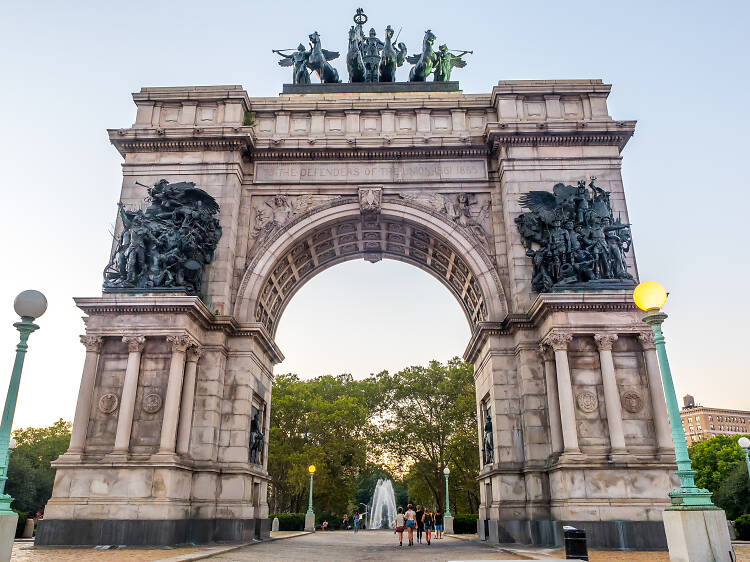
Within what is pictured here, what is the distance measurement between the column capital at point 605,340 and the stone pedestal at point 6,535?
53.6 feet

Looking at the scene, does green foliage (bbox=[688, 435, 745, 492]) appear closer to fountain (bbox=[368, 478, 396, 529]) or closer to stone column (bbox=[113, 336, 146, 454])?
fountain (bbox=[368, 478, 396, 529])

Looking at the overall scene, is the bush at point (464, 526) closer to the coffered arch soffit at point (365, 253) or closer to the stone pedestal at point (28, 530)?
the coffered arch soffit at point (365, 253)

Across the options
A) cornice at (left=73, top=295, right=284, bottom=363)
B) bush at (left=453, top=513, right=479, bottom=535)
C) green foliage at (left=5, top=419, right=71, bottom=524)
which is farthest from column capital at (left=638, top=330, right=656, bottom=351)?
green foliage at (left=5, top=419, right=71, bottom=524)

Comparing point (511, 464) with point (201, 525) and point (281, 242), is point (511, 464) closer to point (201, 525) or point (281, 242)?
point (201, 525)

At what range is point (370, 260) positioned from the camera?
27156mm

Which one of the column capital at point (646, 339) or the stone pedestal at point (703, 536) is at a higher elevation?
the column capital at point (646, 339)

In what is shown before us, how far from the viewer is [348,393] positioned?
56594 millimetres

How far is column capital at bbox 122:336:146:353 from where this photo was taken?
18469mm

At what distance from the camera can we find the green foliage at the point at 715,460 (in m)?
58.2

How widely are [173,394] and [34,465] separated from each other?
51996 millimetres

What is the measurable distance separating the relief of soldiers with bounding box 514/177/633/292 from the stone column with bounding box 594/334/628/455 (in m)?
2.06

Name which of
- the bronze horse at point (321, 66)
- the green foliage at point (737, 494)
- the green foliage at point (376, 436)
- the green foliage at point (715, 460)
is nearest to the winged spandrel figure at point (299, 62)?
the bronze horse at point (321, 66)

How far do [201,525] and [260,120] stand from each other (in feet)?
54.7

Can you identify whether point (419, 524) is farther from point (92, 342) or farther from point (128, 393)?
point (92, 342)
